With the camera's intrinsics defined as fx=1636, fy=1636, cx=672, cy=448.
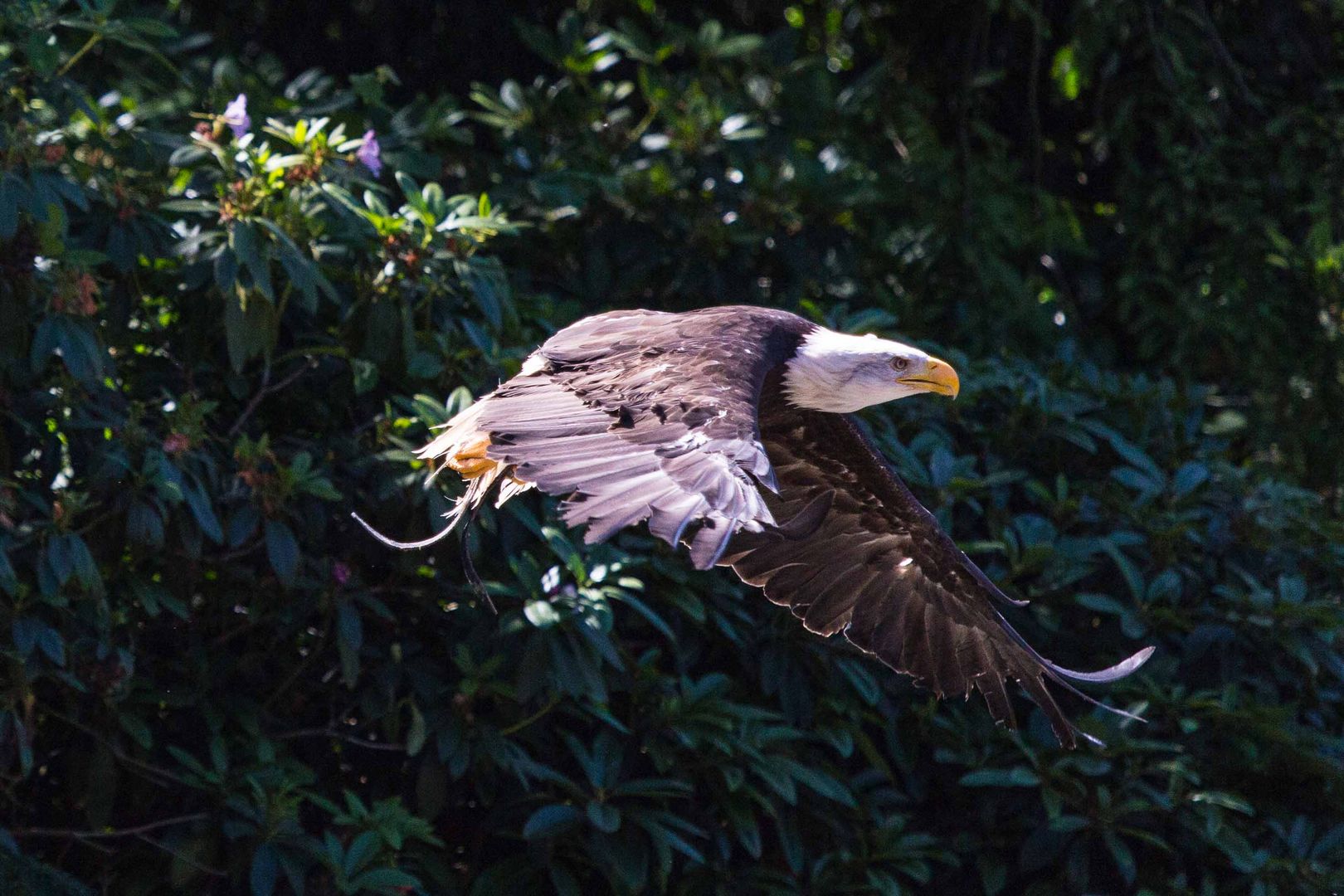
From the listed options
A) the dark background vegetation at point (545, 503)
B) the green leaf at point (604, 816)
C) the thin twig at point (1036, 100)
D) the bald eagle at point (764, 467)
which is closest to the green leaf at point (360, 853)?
the dark background vegetation at point (545, 503)

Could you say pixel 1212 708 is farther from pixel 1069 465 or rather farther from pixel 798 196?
pixel 798 196

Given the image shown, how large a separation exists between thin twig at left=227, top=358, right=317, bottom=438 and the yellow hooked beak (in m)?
1.52

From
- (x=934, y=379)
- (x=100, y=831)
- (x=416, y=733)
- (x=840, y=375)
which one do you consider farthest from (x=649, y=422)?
(x=100, y=831)

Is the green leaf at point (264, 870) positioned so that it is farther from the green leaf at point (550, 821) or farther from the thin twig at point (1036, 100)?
the thin twig at point (1036, 100)

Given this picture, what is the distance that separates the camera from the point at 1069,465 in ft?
17.3

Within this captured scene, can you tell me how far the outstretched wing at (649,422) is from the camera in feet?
8.44

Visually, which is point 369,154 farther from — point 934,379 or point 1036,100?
point 1036,100

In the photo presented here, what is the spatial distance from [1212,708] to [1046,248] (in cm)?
207

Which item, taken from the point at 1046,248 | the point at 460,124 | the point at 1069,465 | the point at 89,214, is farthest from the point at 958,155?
the point at 89,214

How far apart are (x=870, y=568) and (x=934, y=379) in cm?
50

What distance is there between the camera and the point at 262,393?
13.4 ft

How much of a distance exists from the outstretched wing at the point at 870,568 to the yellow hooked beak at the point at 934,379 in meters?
0.22

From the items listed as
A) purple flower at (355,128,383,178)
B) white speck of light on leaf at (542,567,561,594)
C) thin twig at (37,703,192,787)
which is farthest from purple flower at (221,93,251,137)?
thin twig at (37,703,192,787)

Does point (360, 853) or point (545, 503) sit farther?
point (545, 503)
